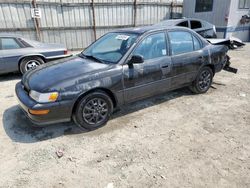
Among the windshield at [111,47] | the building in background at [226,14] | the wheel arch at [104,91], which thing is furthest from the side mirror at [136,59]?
the building in background at [226,14]

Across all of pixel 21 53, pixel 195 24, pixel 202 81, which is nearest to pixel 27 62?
pixel 21 53

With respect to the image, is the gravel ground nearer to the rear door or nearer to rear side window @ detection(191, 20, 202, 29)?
the rear door

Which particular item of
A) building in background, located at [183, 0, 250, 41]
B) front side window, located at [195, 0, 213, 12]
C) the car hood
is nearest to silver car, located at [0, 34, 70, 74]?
the car hood

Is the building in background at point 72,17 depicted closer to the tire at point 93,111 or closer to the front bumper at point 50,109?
the front bumper at point 50,109

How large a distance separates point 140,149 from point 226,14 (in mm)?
11195

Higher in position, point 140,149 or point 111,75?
point 111,75

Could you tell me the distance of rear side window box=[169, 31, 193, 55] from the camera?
4191 millimetres

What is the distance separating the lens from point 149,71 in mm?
3834

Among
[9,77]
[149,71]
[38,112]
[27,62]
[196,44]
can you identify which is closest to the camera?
[38,112]

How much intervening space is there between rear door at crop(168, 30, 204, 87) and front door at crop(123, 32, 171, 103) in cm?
19

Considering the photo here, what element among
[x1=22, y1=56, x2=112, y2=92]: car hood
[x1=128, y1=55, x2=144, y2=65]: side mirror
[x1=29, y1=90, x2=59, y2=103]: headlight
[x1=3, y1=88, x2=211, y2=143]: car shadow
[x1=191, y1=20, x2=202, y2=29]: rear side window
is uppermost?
[x1=191, y1=20, x2=202, y2=29]: rear side window

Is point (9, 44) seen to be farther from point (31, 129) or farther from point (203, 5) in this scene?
point (203, 5)

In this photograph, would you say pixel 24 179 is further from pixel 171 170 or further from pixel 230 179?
pixel 230 179

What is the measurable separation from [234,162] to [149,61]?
6.97 feet
